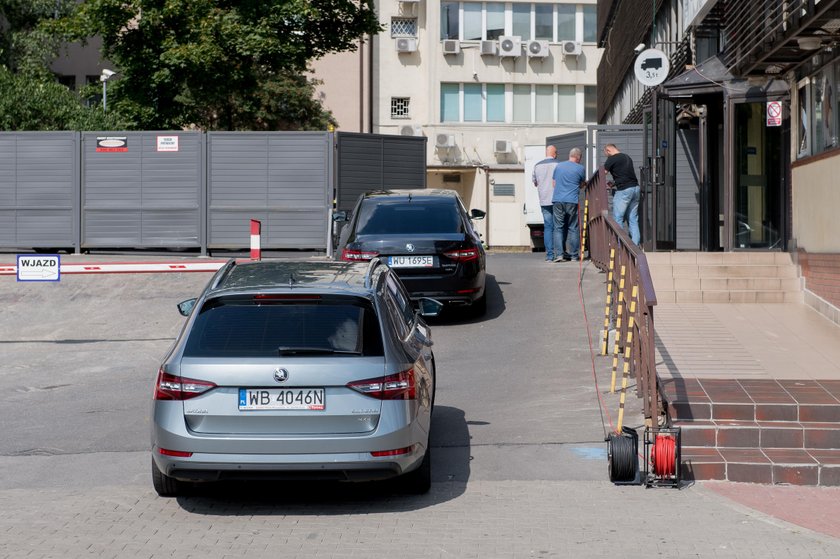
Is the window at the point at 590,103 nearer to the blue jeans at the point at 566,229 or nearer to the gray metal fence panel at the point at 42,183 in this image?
the blue jeans at the point at 566,229

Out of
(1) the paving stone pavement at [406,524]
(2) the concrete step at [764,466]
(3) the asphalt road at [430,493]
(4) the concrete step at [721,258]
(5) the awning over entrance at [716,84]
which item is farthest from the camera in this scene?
(5) the awning over entrance at [716,84]

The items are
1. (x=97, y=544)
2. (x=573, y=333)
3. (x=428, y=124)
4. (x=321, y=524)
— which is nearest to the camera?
(x=97, y=544)

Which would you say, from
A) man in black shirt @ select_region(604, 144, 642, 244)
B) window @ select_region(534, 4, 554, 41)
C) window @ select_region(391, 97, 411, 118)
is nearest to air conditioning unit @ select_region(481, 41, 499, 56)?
window @ select_region(534, 4, 554, 41)

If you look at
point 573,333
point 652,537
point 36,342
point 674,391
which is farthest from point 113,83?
point 652,537

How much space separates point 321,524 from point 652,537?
197cm

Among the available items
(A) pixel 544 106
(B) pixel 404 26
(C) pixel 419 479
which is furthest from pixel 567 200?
(B) pixel 404 26

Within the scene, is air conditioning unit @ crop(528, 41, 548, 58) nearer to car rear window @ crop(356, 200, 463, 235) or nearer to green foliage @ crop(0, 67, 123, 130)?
green foliage @ crop(0, 67, 123, 130)

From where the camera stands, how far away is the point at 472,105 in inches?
2104

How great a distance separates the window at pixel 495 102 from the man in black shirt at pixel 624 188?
3419cm

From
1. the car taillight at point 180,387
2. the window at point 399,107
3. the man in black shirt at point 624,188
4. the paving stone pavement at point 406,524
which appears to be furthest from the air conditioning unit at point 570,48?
the car taillight at point 180,387

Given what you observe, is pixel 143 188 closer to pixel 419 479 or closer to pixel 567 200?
pixel 567 200

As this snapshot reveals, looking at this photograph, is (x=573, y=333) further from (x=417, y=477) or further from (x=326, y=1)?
(x=326, y=1)

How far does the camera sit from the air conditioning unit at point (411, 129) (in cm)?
5203

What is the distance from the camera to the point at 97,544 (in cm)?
725
